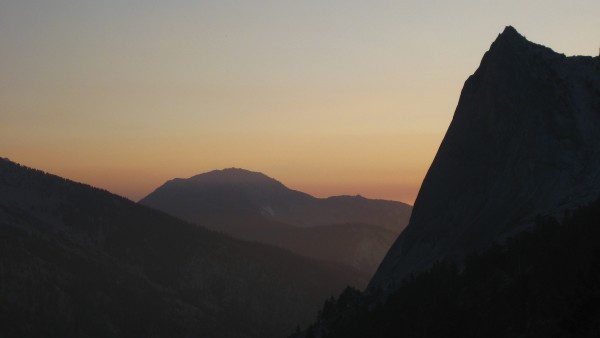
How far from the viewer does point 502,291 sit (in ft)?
314

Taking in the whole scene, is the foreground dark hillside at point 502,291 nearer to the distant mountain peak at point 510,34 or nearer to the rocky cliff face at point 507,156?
the rocky cliff face at point 507,156

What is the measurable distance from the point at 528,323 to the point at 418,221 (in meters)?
59.9

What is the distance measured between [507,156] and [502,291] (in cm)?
4315

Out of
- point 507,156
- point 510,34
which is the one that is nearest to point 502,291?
point 507,156

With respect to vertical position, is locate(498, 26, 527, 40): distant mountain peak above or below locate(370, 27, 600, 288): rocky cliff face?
above

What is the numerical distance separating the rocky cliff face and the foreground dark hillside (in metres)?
11.7

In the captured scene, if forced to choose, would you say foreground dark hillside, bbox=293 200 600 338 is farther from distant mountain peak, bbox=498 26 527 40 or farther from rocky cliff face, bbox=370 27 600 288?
distant mountain peak, bbox=498 26 527 40

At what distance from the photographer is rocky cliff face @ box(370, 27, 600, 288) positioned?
409 feet

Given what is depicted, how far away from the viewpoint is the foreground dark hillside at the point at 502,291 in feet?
284

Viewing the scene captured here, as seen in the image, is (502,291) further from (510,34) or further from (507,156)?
(510,34)

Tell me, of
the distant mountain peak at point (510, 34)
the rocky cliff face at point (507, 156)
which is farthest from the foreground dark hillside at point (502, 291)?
the distant mountain peak at point (510, 34)

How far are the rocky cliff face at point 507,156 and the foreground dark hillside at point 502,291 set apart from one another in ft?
38.3

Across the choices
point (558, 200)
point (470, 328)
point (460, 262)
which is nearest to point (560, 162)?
point (558, 200)

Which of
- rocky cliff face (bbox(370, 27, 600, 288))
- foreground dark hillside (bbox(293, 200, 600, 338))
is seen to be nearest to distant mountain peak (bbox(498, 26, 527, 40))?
rocky cliff face (bbox(370, 27, 600, 288))
